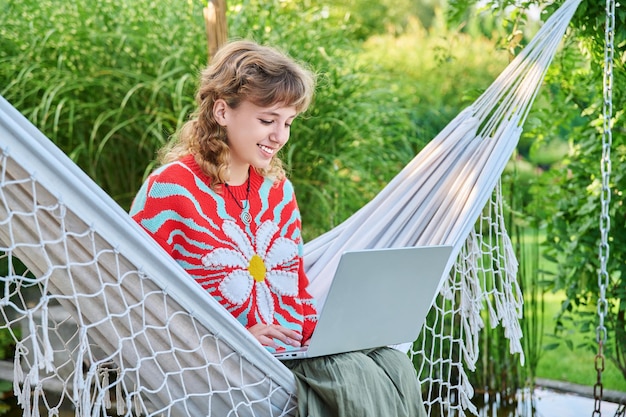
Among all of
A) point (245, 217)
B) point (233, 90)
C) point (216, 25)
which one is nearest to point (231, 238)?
point (245, 217)

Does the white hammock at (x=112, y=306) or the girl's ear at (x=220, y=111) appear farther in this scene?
the girl's ear at (x=220, y=111)

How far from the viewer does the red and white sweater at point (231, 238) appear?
1791 mm

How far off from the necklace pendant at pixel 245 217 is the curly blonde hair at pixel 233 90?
0.28ft

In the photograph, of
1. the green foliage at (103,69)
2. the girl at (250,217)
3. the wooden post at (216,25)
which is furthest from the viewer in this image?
the green foliage at (103,69)

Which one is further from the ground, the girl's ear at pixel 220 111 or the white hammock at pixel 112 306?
the girl's ear at pixel 220 111

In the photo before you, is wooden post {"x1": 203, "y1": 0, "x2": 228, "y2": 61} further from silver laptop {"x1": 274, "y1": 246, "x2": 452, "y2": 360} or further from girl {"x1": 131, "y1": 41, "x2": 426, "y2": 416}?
silver laptop {"x1": 274, "y1": 246, "x2": 452, "y2": 360}

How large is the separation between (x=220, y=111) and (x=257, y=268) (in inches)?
14.0

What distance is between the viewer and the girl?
1727mm

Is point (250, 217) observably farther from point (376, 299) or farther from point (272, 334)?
point (376, 299)

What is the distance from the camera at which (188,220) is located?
179 cm

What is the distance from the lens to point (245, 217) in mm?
1902

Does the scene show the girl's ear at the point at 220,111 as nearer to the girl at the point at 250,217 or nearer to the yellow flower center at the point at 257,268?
the girl at the point at 250,217

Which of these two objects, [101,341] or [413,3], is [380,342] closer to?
[101,341]

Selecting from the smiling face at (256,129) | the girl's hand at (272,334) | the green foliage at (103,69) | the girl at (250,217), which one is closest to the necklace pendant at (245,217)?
the girl at (250,217)
